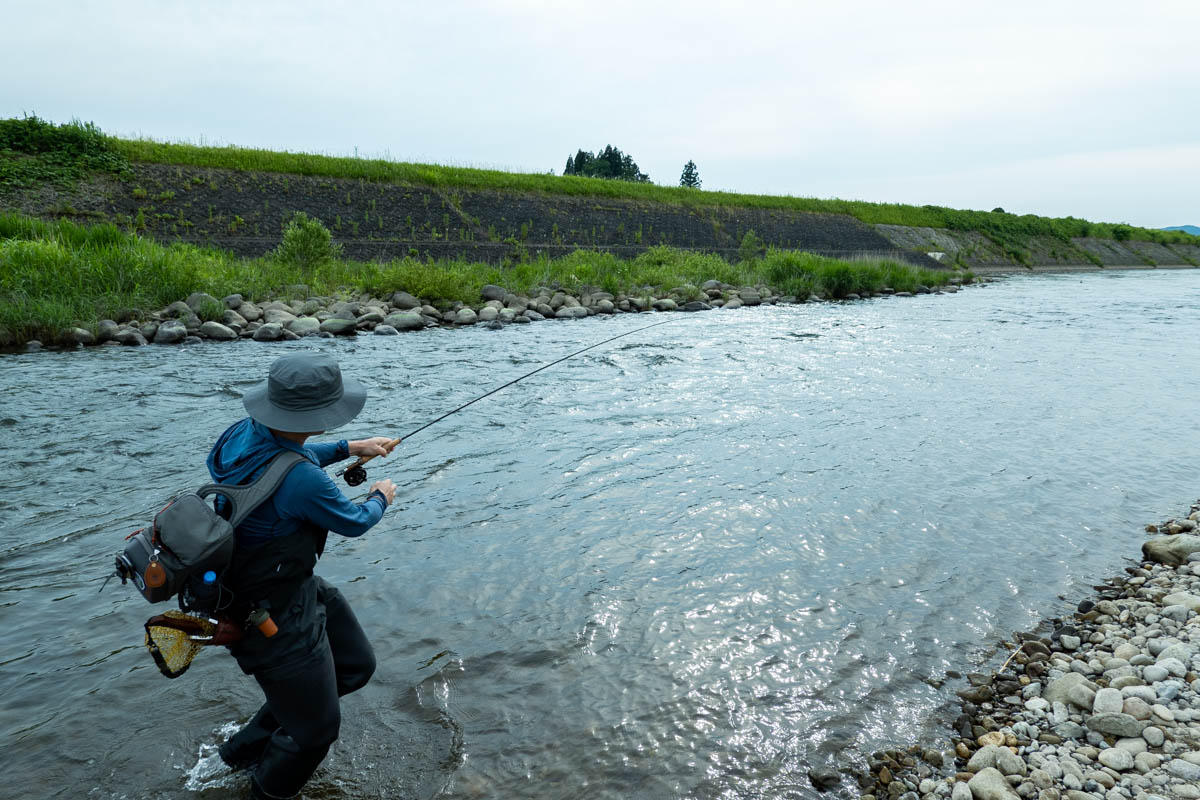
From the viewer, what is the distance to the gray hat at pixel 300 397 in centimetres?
245

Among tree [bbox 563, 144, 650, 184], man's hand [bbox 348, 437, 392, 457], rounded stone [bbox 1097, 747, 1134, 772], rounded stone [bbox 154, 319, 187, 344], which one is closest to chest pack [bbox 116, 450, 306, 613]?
man's hand [bbox 348, 437, 392, 457]

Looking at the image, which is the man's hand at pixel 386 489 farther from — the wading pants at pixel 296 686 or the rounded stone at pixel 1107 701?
the rounded stone at pixel 1107 701

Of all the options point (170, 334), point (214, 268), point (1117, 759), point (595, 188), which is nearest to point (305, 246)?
point (214, 268)

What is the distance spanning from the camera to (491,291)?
17.7 metres

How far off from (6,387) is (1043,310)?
22.6 m

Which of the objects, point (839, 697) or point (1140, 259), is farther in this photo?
point (1140, 259)

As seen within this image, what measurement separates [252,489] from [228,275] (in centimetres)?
1483

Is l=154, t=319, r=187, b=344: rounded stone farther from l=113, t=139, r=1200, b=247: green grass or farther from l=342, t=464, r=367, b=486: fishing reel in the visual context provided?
l=113, t=139, r=1200, b=247: green grass

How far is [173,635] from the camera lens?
2350mm

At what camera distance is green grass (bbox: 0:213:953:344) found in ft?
40.6

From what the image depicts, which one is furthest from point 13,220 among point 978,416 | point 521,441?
point 978,416

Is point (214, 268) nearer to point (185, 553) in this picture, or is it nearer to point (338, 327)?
point (338, 327)

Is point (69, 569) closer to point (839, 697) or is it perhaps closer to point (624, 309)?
point (839, 697)

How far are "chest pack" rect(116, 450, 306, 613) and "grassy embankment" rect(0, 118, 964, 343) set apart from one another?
1195 cm
